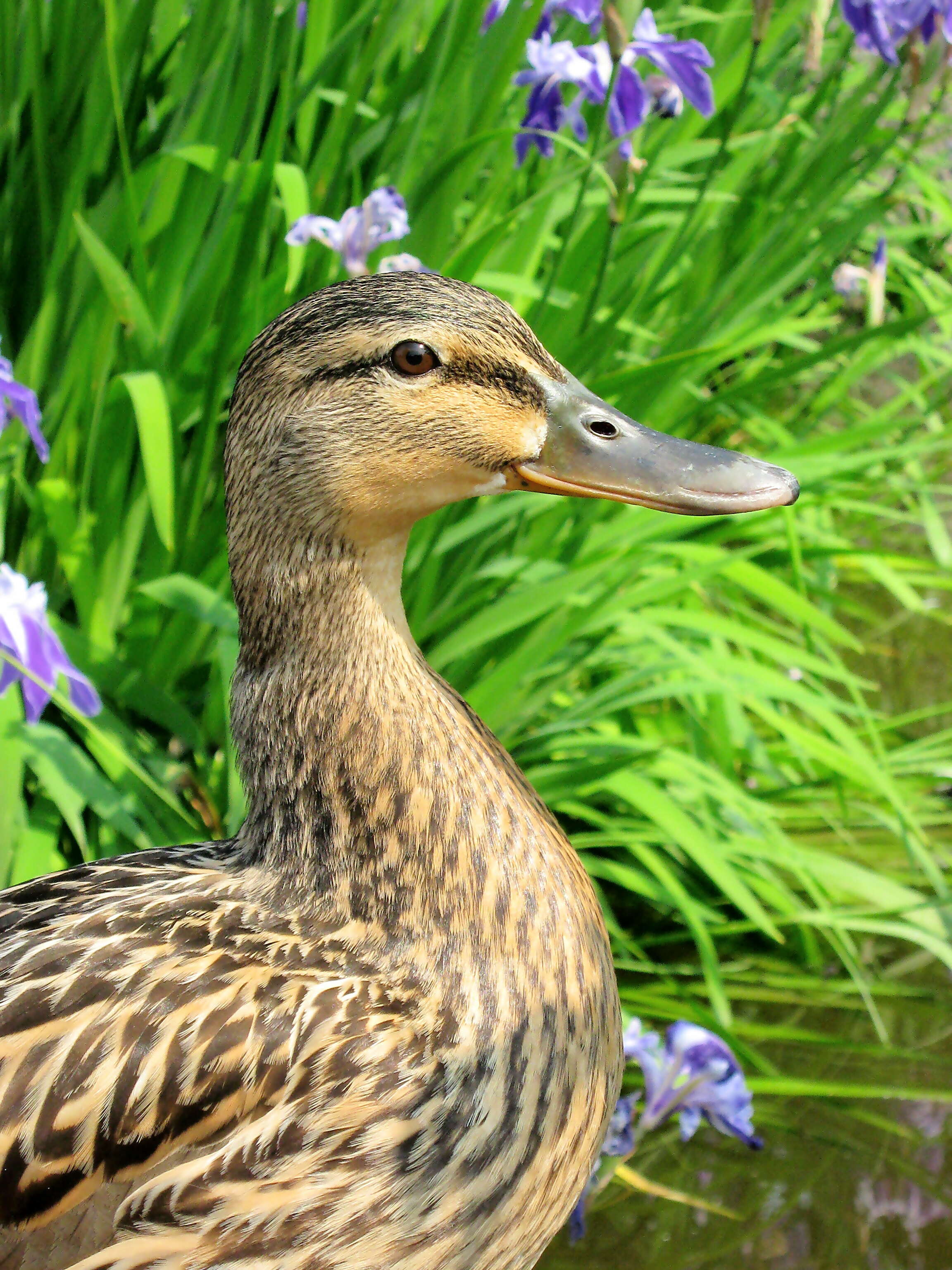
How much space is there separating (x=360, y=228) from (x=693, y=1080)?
117 cm

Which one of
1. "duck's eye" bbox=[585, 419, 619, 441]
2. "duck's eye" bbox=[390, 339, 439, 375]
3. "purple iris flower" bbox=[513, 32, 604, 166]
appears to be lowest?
"duck's eye" bbox=[585, 419, 619, 441]

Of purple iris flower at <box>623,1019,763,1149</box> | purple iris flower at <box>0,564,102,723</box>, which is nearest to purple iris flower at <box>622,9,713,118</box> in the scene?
purple iris flower at <box>0,564,102,723</box>

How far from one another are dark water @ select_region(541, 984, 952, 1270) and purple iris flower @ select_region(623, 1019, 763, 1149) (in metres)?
0.15

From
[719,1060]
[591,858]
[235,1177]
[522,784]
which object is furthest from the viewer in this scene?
[591,858]

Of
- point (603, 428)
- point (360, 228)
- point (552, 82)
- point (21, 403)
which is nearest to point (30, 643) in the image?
point (21, 403)

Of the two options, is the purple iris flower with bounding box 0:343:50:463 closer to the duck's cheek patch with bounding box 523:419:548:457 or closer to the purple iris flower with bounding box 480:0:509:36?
the duck's cheek patch with bounding box 523:419:548:457

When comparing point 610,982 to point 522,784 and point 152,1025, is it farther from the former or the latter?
point 152,1025

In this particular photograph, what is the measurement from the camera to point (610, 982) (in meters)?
1.44

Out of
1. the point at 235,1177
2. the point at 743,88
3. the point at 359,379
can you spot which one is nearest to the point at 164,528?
the point at 359,379

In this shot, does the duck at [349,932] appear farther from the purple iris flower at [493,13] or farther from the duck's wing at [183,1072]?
the purple iris flower at [493,13]

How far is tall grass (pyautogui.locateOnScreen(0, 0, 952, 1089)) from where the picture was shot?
194 centimetres

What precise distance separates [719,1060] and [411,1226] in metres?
0.58

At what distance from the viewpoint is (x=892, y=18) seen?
1.90 metres

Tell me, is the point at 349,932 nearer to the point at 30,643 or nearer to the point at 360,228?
the point at 30,643
